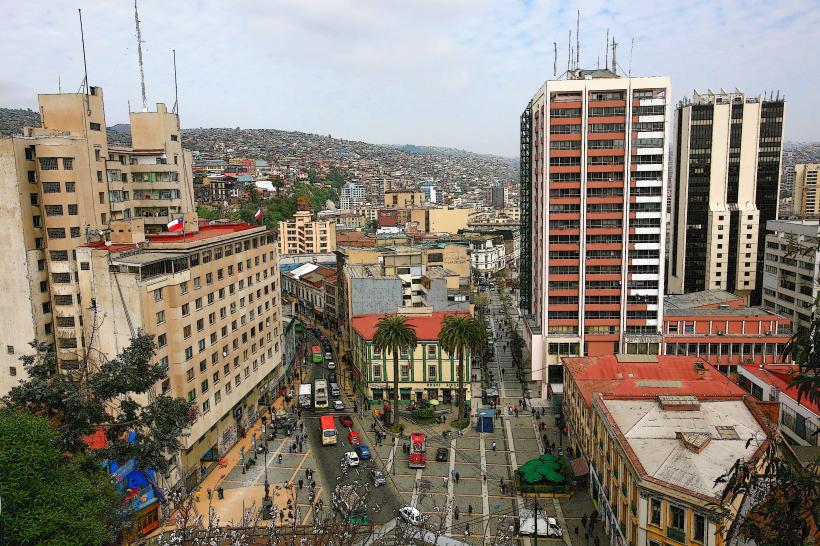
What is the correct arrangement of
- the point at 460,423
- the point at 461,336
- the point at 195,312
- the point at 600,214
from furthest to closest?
1. the point at 600,214
2. the point at 460,423
3. the point at 461,336
4. the point at 195,312

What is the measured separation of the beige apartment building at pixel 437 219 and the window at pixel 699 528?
157 m

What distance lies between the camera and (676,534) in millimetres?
32656

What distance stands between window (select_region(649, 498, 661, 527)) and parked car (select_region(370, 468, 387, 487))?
2322 cm

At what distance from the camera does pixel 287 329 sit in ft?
286

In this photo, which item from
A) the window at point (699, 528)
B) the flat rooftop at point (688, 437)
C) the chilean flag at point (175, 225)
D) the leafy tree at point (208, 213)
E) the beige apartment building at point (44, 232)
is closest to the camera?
the window at point (699, 528)

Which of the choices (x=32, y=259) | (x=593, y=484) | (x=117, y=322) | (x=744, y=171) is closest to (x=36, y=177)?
(x=32, y=259)

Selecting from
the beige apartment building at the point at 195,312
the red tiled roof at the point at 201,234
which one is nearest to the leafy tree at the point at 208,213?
the red tiled roof at the point at 201,234

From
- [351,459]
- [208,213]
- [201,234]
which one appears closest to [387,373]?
[351,459]

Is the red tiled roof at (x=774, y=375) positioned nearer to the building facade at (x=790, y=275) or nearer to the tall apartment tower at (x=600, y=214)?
the tall apartment tower at (x=600, y=214)

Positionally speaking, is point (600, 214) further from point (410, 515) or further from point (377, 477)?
point (410, 515)

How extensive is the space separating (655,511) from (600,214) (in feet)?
144

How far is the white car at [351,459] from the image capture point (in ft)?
178

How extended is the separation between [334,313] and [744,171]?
78.1 metres

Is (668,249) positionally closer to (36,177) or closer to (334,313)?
(334,313)
